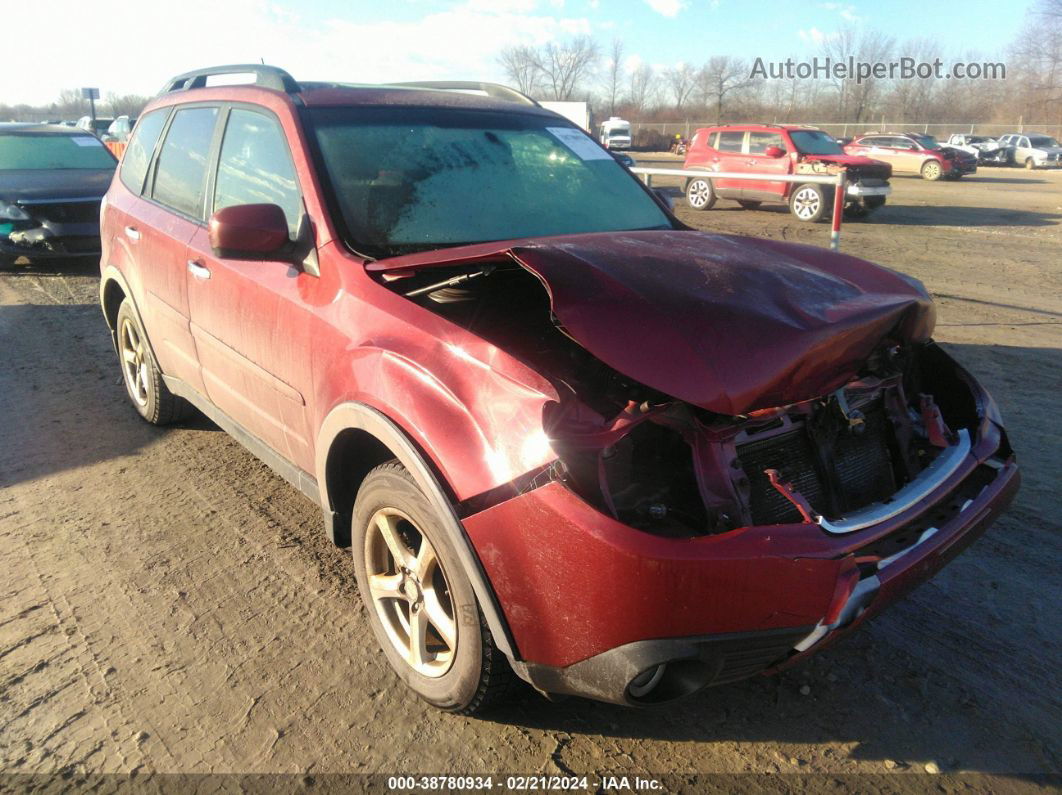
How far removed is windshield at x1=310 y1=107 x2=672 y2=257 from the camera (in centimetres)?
310

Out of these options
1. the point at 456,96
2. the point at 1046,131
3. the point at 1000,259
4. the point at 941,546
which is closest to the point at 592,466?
the point at 941,546

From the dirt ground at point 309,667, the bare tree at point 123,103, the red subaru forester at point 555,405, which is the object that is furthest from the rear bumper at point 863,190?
the bare tree at point 123,103

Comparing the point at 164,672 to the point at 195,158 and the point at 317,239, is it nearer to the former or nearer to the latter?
the point at 317,239

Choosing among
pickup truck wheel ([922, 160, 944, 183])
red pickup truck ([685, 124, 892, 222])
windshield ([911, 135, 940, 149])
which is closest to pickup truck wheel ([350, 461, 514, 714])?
red pickup truck ([685, 124, 892, 222])

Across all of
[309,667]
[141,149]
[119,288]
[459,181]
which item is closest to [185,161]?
[141,149]

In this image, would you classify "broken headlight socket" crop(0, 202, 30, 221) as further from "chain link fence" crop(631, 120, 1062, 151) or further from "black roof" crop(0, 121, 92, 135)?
"chain link fence" crop(631, 120, 1062, 151)

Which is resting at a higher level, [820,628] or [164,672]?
[820,628]

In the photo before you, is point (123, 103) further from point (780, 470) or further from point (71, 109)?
point (780, 470)

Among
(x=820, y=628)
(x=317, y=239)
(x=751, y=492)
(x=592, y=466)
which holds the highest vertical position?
(x=317, y=239)

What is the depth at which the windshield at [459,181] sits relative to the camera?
3.10 metres

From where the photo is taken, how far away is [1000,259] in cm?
1152

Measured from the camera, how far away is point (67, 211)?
9586 mm

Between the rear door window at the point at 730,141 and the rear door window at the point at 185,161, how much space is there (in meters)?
15.8

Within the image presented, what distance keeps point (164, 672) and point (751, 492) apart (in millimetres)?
2083
